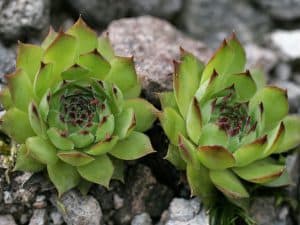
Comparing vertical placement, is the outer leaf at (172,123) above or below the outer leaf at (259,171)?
above

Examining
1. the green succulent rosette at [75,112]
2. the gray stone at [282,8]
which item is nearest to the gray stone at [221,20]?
the gray stone at [282,8]

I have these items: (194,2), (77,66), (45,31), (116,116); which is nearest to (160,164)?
(116,116)

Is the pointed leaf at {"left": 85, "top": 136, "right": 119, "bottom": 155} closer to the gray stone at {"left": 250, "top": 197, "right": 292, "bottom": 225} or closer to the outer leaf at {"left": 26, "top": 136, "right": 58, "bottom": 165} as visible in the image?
the outer leaf at {"left": 26, "top": 136, "right": 58, "bottom": 165}

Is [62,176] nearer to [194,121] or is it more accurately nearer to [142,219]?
[142,219]

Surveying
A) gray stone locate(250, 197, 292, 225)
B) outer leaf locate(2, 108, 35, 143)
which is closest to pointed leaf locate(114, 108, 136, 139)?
outer leaf locate(2, 108, 35, 143)

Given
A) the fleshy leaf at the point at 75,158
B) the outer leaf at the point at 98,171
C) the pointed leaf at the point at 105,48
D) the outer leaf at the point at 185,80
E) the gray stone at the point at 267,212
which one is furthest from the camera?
the gray stone at the point at 267,212

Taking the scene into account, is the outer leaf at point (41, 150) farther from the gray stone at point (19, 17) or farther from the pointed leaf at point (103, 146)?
the gray stone at point (19, 17)

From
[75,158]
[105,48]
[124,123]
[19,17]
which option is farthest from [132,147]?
[19,17]
